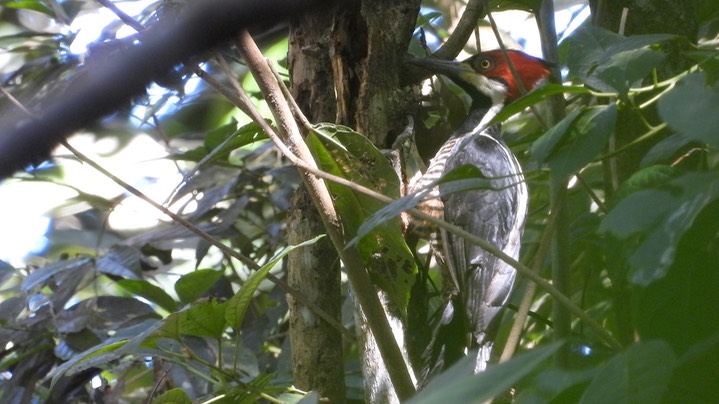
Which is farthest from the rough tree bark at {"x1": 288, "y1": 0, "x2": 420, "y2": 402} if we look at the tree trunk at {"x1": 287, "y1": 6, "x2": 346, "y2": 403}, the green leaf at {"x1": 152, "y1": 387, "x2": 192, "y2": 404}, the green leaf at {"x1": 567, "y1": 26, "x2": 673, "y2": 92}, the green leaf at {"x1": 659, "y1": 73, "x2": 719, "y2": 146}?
the green leaf at {"x1": 659, "y1": 73, "x2": 719, "y2": 146}

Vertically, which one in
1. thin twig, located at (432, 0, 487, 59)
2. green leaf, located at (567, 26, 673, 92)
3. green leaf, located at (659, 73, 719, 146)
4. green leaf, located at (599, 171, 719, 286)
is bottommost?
green leaf, located at (599, 171, 719, 286)

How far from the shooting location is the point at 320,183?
1.33 m

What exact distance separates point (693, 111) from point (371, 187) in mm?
858

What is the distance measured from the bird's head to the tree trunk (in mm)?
638

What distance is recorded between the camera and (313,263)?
1.64m

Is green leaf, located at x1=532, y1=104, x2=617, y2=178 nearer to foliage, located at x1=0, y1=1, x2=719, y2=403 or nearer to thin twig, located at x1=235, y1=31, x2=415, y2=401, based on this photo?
foliage, located at x1=0, y1=1, x2=719, y2=403

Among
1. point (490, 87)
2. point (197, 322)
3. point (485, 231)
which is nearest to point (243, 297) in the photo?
point (197, 322)

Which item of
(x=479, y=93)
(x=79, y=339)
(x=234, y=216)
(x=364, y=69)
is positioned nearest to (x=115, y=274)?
(x=79, y=339)

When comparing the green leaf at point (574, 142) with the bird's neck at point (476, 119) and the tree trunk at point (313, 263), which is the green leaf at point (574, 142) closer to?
the tree trunk at point (313, 263)

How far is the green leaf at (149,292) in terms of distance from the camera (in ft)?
6.70

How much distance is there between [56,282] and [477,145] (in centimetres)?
119

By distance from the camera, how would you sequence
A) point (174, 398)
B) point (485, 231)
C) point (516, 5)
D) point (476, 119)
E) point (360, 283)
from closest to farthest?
point (360, 283), point (174, 398), point (516, 5), point (485, 231), point (476, 119)

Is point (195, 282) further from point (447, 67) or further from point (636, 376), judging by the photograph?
point (636, 376)

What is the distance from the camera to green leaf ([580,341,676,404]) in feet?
1.98
